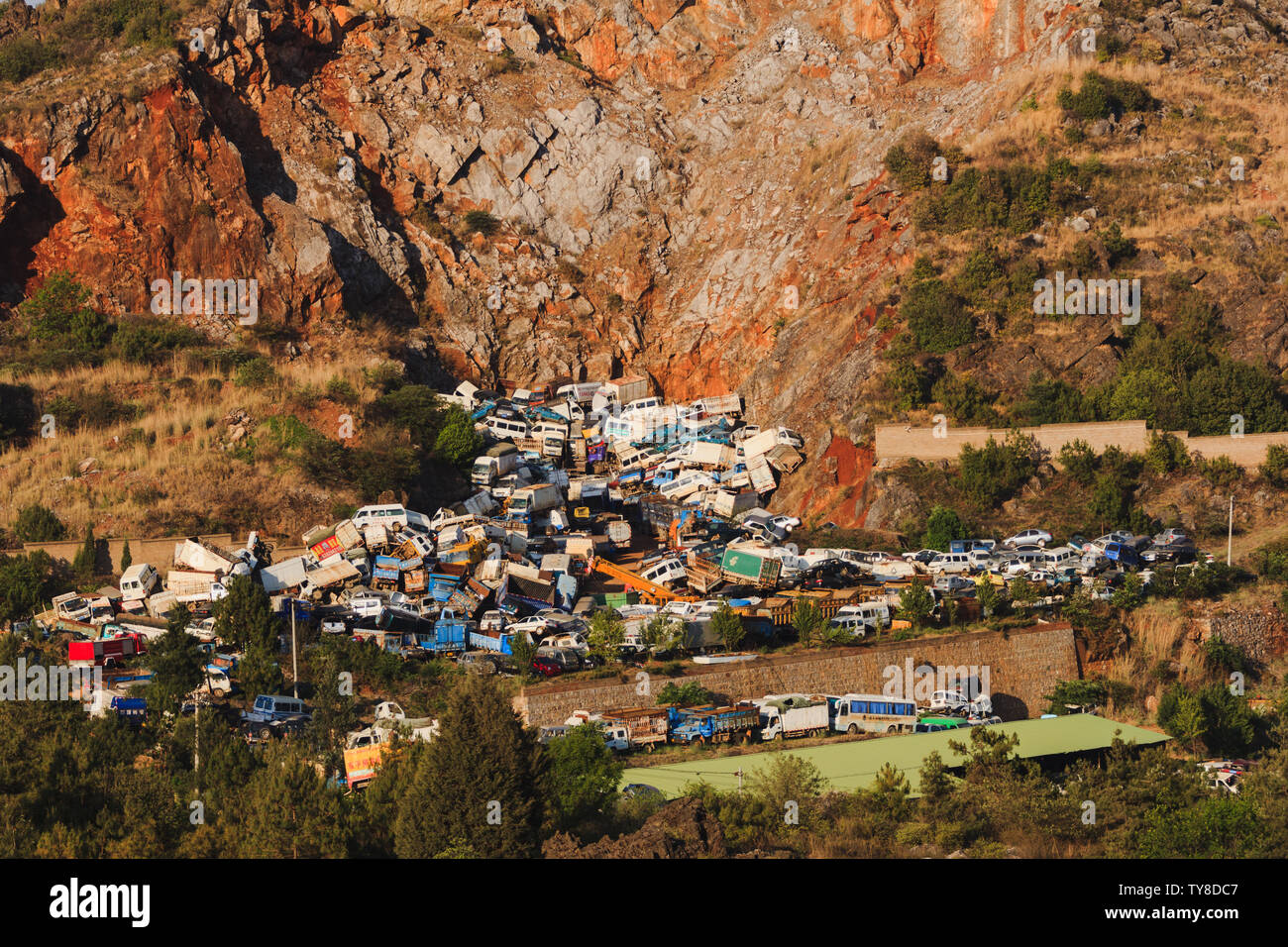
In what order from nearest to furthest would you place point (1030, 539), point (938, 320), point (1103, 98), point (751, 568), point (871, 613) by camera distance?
point (871, 613) → point (751, 568) → point (1030, 539) → point (938, 320) → point (1103, 98)

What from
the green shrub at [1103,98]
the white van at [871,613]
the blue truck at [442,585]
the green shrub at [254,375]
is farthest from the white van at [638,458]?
the green shrub at [1103,98]

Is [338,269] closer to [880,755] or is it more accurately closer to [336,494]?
[336,494]

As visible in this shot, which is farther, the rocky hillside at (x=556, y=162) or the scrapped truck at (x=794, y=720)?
the rocky hillside at (x=556, y=162)

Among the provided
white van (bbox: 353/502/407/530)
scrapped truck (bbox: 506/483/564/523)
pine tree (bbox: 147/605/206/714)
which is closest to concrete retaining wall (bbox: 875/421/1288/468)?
scrapped truck (bbox: 506/483/564/523)

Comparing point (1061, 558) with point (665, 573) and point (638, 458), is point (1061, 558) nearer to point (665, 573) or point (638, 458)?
point (665, 573)

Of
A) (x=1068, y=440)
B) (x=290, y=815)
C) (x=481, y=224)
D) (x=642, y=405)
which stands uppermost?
(x=481, y=224)

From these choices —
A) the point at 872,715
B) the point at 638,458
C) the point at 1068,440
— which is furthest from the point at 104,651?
the point at 1068,440

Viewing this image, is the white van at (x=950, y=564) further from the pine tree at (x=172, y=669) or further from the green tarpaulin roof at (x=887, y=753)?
the pine tree at (x=172, y=669)
